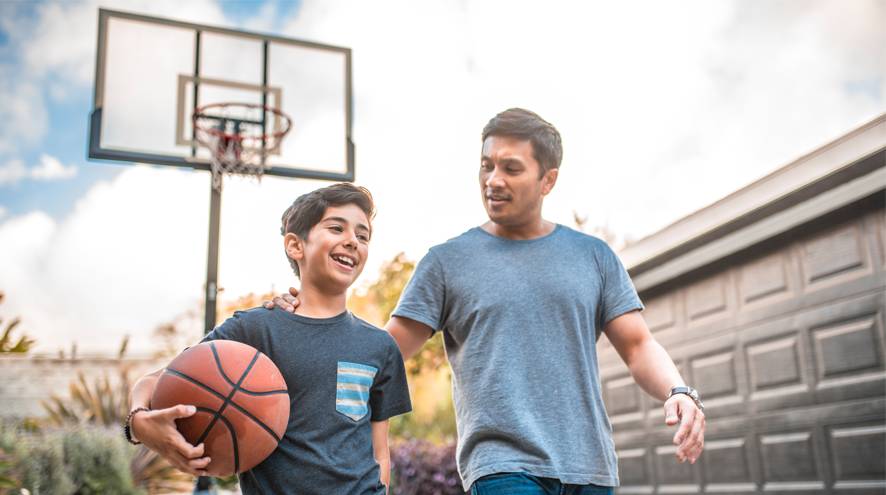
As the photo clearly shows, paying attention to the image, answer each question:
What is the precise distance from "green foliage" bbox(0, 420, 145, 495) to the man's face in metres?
6.64

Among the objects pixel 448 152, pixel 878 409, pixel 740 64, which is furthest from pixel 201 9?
pixel 878 409

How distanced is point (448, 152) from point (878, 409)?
1273cm

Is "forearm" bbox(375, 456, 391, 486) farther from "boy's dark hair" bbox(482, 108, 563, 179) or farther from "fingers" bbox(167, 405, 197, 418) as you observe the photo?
"boy's dark hair" bbox(482, 108, 563, 179)

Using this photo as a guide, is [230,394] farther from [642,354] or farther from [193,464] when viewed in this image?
[642,354]

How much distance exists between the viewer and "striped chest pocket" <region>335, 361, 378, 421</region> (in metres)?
2.35

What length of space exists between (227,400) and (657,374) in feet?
5.28

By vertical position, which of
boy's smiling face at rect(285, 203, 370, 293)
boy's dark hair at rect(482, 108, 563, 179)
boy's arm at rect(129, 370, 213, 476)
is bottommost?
boy's arm at rect(129, 370, 213, 476)

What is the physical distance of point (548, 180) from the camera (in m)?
3.04

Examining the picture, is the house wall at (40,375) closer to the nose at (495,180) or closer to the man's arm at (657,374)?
the nose at (495,180)

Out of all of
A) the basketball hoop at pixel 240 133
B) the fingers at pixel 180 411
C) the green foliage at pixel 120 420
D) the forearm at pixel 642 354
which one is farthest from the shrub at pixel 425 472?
the fingers at pixel 180 411

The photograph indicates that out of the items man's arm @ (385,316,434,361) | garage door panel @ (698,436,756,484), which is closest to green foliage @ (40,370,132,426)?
garage door panel @ (698,436,756,484)

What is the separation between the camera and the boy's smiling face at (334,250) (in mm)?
2516

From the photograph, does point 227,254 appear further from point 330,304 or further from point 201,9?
point 201,9

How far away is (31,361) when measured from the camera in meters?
16.6
